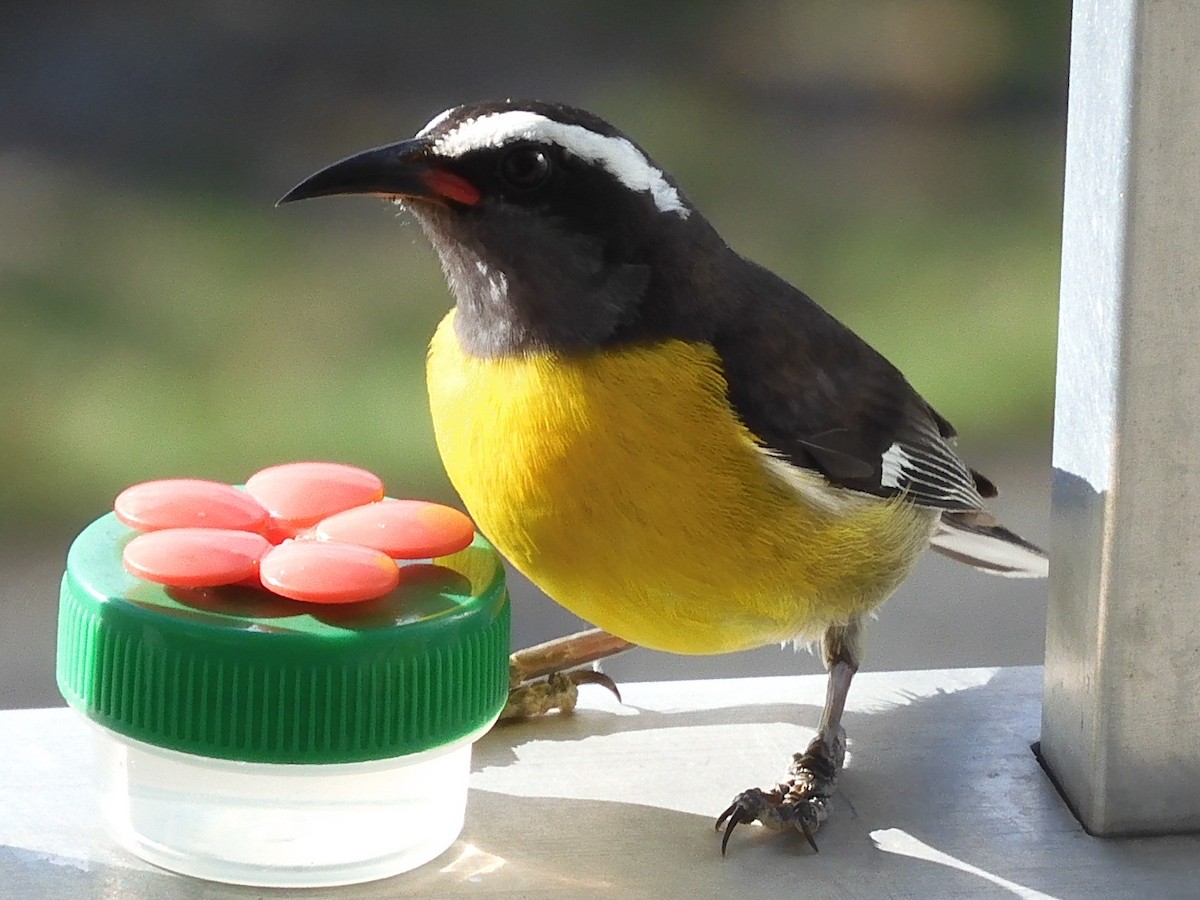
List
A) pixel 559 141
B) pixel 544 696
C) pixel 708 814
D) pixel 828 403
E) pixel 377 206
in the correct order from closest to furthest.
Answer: pixel 559 141
pixel 708 814
pixel 828 403
pixel 544 696
pixel 377 206

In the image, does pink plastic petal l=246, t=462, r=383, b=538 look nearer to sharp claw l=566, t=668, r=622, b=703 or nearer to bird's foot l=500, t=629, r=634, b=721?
bird's foot l=500, t=629, r=634, b=721

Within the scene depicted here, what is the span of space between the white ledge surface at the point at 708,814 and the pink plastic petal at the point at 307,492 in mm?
390

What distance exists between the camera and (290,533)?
6.73ft

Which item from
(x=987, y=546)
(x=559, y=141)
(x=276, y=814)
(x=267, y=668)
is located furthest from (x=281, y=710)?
(x=987, y=546)

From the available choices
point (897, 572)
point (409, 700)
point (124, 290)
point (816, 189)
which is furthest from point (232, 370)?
point (409, 700)

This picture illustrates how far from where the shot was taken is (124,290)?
610cm

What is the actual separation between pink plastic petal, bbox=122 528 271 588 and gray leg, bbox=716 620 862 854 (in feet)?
2.06

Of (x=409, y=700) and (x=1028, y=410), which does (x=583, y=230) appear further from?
(x=1028, y=410)

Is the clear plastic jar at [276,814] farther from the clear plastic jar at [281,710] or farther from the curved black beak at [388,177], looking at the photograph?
the curved black beak at [388,177]

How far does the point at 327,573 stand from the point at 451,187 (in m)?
0.47

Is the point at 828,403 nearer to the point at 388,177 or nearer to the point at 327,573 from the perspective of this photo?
the point at 388,177

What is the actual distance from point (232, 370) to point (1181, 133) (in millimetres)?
4162

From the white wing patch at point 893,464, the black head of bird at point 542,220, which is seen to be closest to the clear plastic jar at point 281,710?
the black head of bird at point 542,220

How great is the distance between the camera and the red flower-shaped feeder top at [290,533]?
1872 millimetres
